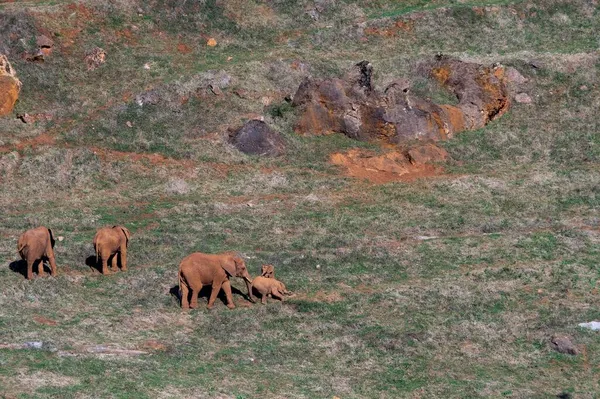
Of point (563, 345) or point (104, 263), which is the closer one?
point (563, 345)

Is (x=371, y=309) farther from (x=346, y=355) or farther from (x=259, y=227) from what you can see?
(x=259, y=227)

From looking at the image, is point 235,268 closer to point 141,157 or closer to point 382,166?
point 141,157

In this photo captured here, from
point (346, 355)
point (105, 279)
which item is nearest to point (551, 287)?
point (346, 355)

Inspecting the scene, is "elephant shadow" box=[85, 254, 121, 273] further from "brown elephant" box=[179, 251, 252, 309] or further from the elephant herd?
"brown elephant" box=[179, 251, 252, 309]

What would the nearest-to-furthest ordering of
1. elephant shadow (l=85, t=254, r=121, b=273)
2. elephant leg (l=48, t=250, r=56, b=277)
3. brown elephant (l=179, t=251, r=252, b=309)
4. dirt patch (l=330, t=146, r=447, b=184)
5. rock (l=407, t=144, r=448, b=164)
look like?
brown elephant (l=179, t=251, r=252, b=309) → elephant leg (l=48, t=250, r=56, b=277) → elephant shadow (l=85, t=254, r=121, b=273) → dirt patch (l=330, t=146, r=447, b=184) → rock (l=407, t=144, r=448, b=164)

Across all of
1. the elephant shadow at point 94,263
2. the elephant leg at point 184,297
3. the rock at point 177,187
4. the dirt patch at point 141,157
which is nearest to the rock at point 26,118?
the dirt patch at point 141,157

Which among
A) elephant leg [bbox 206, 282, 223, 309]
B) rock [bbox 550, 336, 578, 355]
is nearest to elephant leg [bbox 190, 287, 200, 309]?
elephant leg [bbox 206, 282, 223, 309]

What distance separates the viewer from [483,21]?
53.0 m

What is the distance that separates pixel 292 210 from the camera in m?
37.6

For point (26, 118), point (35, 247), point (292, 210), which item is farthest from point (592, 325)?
point (26, 118)

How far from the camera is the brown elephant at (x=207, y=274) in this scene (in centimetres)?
2811

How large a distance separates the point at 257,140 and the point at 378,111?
17.6 feet

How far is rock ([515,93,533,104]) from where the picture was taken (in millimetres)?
46875

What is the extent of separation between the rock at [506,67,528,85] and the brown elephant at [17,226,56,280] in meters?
25.1
